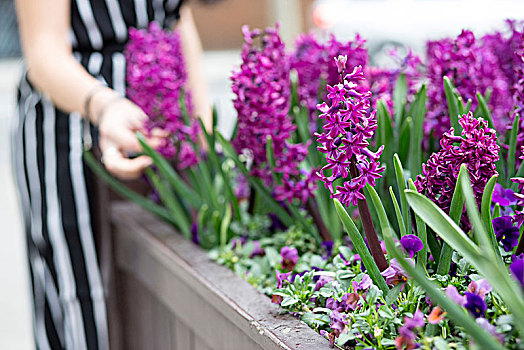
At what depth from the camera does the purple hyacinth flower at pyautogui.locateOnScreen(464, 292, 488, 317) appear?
65cm

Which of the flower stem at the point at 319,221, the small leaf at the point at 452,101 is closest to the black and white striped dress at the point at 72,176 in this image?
the flower stem at the point at 319,221

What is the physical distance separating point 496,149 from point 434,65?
376mm

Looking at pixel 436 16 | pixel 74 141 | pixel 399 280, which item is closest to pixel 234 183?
pixel 74 141

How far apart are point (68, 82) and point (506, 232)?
820 mm

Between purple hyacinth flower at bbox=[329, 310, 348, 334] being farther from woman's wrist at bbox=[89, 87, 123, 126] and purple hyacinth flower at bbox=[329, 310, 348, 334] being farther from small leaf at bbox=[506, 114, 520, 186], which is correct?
woman's wrist at bbox=[89, 87, 123, 126]

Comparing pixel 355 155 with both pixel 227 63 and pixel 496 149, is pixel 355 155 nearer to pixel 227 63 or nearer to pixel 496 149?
pixel 496 149

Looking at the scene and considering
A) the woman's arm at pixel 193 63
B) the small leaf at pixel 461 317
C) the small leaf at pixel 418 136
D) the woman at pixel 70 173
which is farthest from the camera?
the woman's arm at pixel 193 63

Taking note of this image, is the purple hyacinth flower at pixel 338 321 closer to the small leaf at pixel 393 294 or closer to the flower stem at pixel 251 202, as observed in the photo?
the small leaf at pixel 393 294

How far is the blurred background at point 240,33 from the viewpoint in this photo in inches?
131

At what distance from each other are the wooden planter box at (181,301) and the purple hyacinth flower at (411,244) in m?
0.13

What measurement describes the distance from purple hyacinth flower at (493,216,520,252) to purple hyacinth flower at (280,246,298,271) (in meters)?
0.30

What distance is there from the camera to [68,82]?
128 centimetres

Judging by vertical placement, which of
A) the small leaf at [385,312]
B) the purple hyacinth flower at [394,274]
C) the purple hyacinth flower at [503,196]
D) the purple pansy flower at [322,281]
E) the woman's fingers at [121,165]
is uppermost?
the purple hyacinth flower at [503,196]

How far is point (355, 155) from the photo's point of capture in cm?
73
